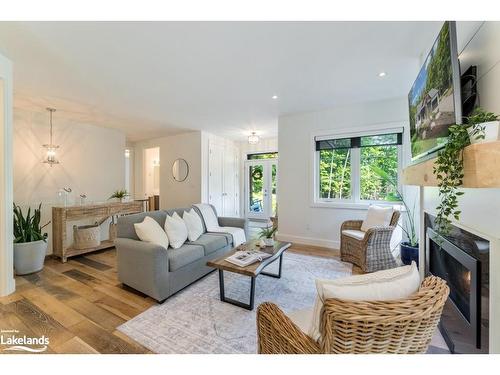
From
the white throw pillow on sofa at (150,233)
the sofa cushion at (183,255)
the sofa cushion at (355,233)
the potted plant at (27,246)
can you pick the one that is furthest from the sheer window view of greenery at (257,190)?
the potted plant at (27,246)

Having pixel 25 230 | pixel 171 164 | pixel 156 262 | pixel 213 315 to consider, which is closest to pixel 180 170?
pixel 171 164

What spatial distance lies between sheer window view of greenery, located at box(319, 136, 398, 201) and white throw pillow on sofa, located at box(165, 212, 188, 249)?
2.70 meters

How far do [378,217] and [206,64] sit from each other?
3065 mm

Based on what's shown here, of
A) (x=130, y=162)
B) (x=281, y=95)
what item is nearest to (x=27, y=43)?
(x=281, y=95)

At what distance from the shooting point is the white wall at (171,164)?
5469 millimetres

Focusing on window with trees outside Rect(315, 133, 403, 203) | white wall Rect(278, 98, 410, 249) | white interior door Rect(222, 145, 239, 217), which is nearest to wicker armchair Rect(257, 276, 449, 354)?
window with trees outside Rect(315, 133, 403, 203)

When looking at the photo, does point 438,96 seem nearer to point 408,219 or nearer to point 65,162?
point 408,219

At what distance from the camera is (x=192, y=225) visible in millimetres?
3035

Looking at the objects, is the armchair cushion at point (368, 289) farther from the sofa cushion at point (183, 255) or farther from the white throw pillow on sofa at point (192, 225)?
the white throw pillow on sofa at point (192, 225)

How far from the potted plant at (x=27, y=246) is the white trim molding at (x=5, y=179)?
0.62 metres

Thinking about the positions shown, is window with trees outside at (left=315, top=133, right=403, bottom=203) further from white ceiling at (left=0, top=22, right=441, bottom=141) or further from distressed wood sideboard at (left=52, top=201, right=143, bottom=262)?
distressed wood sideboard at (left=52, top=201, right=143, bottom=262)

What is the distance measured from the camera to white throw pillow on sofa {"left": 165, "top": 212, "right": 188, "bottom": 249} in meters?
2.61
